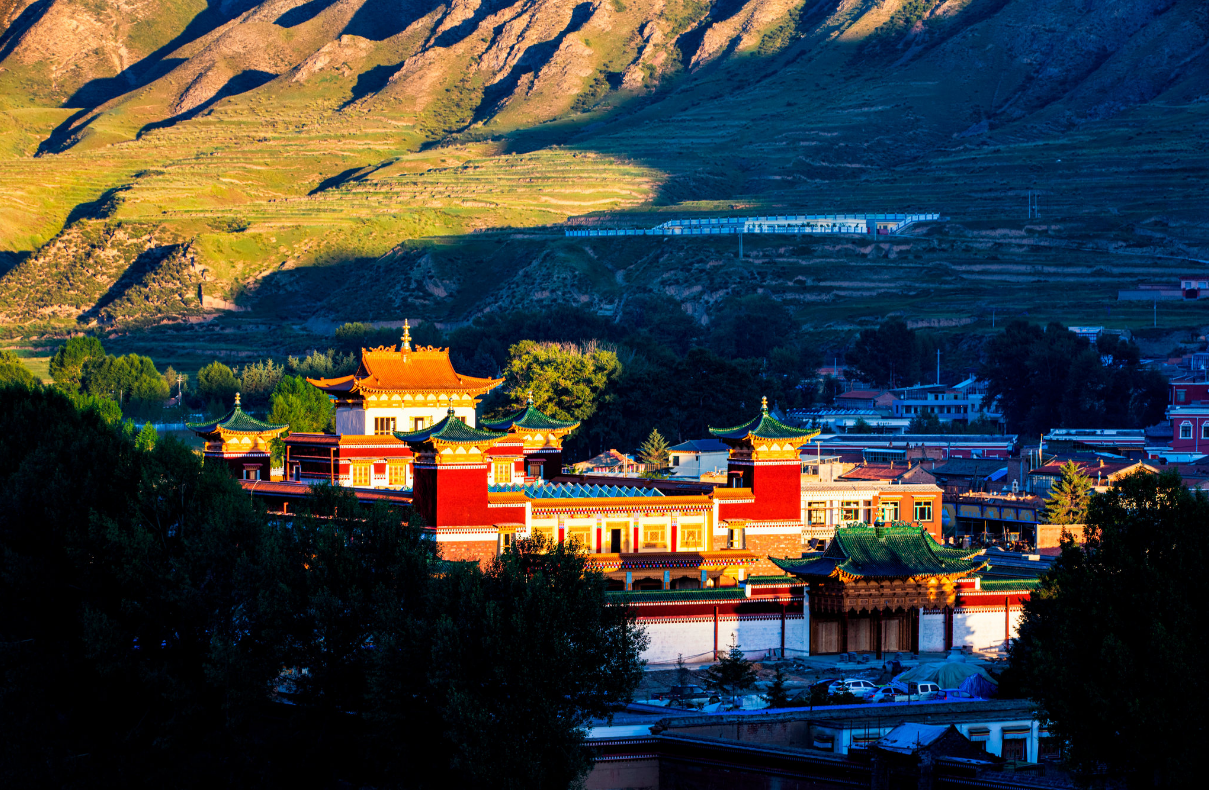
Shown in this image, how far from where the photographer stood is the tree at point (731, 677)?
47.8m

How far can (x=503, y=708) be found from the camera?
129ft

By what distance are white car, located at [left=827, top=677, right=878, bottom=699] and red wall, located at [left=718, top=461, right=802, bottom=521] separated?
15.6m

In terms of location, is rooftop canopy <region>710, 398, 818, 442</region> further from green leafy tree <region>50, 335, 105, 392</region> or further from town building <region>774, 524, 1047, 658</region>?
green leafy tree <region>50, 335, 105, 392</region>

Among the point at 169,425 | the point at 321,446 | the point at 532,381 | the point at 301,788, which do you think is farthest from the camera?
the point at 169,425

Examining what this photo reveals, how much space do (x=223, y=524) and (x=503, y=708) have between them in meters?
12.1

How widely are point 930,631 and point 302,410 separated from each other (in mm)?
59444

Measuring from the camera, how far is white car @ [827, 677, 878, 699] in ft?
153

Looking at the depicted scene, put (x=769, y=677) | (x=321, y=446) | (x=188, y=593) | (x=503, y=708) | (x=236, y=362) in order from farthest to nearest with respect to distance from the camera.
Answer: (x=236, y=362)
(x=321, y=446)
(x=769, y=677)
(x=188, y=593)
(x=503, y=708)

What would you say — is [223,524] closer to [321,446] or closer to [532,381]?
[321,446]

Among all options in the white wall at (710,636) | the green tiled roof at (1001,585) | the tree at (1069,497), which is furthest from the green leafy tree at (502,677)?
the tree at (1069,497)

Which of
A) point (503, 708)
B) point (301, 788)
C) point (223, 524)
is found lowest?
point (301, 788)

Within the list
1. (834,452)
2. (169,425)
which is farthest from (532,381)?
(169,425)

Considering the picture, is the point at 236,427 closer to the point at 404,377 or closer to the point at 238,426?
the point at 238,426

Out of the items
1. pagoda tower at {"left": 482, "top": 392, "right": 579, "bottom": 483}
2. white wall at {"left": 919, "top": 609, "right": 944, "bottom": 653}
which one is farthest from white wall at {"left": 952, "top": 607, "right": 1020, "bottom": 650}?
pagoda tower at {"left": 482, "top": 392, "right": 579, "bottom": 483}
